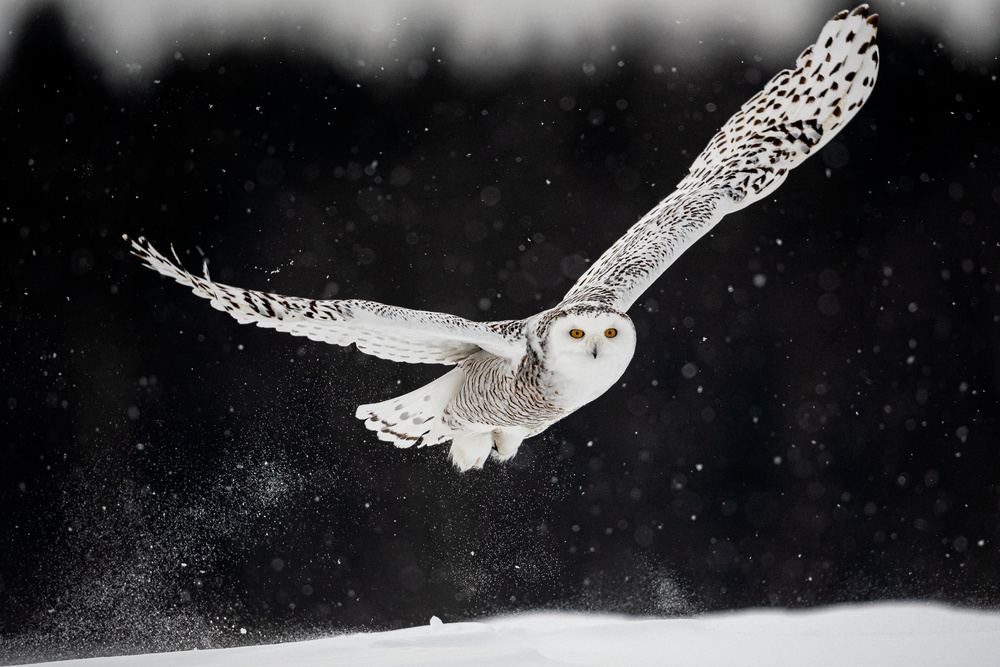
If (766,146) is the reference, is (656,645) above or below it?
below

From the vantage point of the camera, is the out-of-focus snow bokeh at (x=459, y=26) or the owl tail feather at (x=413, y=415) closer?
the owl tail feather at (x=413, y=415)

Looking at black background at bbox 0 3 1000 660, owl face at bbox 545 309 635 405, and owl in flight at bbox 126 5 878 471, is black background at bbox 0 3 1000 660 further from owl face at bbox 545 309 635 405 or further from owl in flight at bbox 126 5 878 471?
owl face at bbox 545 309 635 405

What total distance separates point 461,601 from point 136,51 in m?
3.71

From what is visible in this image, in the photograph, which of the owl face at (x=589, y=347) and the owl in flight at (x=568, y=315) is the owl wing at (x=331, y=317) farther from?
the owl face at (x=589, y=347)

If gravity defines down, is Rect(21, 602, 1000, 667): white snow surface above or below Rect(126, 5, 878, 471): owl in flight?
below

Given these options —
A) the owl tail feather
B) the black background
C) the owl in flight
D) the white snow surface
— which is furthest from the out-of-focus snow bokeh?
the white snow surface

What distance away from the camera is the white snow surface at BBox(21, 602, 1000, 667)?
3.18 meters

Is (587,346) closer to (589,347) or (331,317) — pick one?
(589,347)

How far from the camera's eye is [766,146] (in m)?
2.77

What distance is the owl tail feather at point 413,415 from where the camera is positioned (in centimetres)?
268

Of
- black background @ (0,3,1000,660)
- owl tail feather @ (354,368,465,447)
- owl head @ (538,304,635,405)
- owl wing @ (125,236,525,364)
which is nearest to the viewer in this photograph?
owl wing @ (125,236,525,364)

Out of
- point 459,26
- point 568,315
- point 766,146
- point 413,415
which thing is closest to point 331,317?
point 568,315

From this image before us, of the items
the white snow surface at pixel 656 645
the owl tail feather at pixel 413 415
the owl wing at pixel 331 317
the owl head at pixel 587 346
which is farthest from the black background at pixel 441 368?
the owl head at pixel 587 346

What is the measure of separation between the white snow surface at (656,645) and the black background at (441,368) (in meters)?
0.56
